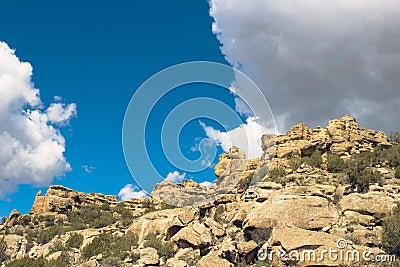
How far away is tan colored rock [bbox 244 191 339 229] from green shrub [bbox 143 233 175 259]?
7276mm

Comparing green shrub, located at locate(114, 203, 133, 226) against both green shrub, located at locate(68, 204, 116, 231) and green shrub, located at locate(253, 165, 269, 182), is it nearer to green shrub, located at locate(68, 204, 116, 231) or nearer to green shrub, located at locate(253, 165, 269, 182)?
green shrub, located at locate(68, 204, 116, 231)

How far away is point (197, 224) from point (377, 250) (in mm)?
15774

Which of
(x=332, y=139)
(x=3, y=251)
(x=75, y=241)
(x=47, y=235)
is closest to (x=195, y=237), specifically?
(x=75, y=241)

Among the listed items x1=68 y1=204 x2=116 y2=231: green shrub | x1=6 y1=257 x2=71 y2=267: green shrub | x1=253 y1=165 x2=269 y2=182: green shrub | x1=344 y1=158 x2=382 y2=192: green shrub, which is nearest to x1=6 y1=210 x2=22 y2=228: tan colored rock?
x1=68 y1=204 x2=116 y2=231: green shrub

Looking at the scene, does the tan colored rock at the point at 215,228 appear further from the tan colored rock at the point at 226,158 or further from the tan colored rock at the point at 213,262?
the tan colored rock at the point at 226,158

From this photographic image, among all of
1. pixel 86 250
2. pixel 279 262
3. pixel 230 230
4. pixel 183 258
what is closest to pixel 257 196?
pixel 230 230

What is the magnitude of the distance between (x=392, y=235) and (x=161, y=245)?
19.6 metres

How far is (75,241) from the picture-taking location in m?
42.9

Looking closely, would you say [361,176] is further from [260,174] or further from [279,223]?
[260,174]

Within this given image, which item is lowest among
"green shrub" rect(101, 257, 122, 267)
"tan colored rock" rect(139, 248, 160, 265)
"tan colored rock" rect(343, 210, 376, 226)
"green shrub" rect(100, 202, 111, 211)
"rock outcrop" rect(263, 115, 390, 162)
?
"green shrub" rect(101, 257, 122, 267)

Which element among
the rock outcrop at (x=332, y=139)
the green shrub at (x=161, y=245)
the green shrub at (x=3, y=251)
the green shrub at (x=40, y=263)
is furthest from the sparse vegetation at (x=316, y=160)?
the green shrub at (x=3, y=251)

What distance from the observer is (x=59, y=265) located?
3484cm

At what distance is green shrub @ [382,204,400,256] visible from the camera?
2400 cm

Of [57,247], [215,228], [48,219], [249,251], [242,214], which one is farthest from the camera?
[48,219]
